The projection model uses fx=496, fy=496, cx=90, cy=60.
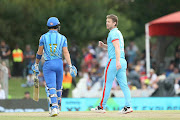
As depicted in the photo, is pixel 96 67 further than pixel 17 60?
No

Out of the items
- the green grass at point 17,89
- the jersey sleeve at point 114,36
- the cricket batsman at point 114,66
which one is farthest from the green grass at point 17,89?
the jersey sleeve at point 114,36

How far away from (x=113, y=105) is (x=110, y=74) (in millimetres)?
7097

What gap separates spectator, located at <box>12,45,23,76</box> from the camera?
27.3 metres

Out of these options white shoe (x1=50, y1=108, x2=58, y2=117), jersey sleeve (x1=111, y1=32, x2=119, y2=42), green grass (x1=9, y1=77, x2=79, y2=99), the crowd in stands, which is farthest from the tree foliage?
white shoe (x1=50, y1=108, x2=58, y2=117)

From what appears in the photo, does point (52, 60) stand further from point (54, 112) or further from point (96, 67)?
point (96, 67)

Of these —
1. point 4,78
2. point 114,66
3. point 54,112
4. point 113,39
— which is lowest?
point 54,112

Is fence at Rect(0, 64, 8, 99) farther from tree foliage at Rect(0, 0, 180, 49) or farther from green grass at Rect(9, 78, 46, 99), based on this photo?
tree foliage at Rect(0, 0, 180, 49)

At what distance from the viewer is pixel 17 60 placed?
90.5 ft

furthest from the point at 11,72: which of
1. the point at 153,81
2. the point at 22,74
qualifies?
the point at 153,81

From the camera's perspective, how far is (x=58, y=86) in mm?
10297

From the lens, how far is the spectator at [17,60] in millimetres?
27283

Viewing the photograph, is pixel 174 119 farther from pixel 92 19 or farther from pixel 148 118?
pixel 92 19

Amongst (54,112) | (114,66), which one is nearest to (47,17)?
(114,66)

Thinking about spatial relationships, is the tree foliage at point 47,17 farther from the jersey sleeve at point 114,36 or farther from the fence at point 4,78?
the jersey sleeve at point 114,36
